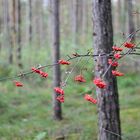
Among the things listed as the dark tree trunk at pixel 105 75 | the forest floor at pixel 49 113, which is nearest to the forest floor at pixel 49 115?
the forest floor at pixel 49 113

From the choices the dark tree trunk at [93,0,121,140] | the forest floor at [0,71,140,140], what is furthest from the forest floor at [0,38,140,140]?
the dark tree trunk at [93,0,121,140]

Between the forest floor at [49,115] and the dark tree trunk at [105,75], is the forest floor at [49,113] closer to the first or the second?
the forest floor at [49,115]

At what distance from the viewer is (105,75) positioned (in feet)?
22.4

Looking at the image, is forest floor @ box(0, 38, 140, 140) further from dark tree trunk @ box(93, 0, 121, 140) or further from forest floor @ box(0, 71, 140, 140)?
dark tree trunk @ box(93, 0, 121, 140)

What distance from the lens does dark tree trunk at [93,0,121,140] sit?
6797 millimetres

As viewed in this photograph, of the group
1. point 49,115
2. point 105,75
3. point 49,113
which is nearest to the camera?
point 105,75

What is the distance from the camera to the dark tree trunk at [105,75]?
22.3ft

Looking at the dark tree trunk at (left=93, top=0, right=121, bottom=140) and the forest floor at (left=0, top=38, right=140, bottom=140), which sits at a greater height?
the dark tree trunk at (left=93, top=0, right=121, bottom=140)

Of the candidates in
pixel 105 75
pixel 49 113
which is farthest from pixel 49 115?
pixel 105 75

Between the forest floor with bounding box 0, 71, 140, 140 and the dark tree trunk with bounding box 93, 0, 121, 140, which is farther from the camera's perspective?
the forest floor with bounding box 0, 71, 140, 140

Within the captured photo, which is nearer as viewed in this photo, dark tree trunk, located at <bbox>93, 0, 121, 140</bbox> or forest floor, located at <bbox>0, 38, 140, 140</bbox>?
dark tree trunk, located at <bbox>93, 0, 121, 140</bbox>

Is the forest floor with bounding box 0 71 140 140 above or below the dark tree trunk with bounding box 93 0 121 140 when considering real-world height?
below

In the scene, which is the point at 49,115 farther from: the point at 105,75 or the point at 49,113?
the point at 105,75

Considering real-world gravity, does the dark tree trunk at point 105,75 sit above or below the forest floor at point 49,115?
above
